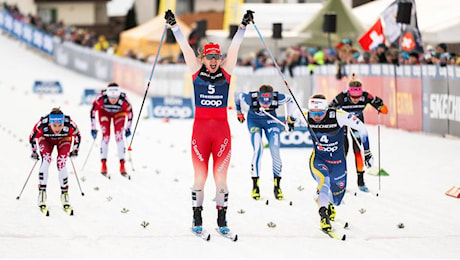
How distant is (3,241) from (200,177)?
7.44ft

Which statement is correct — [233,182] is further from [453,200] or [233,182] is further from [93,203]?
[453,200]

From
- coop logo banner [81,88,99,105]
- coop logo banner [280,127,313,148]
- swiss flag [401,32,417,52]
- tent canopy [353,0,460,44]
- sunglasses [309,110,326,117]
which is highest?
tent canopy [353,0,460,44]

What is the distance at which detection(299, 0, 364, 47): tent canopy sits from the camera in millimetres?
27281

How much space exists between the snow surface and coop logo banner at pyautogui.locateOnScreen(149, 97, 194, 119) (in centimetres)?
510

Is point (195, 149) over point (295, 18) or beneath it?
beneath

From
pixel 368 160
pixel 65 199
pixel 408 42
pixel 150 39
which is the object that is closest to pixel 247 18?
pixel 368 160

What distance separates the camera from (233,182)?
13500 mm

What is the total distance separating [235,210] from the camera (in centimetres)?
1116

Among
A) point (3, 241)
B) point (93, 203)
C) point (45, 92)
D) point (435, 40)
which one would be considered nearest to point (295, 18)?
point (45, 92)

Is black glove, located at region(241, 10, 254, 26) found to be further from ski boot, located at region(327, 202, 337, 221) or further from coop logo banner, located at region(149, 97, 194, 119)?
coop logo banner, located at region(149, 97, 194, 119)

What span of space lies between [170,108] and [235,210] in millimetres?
12902

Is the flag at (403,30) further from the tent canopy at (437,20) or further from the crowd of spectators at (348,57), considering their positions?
the tent canopy at (437,20)

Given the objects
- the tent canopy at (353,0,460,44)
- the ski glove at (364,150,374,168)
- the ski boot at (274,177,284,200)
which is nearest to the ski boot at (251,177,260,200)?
the ski boot at (274,177,284,200)

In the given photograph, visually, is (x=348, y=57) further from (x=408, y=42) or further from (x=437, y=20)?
(x=437, y=20)
